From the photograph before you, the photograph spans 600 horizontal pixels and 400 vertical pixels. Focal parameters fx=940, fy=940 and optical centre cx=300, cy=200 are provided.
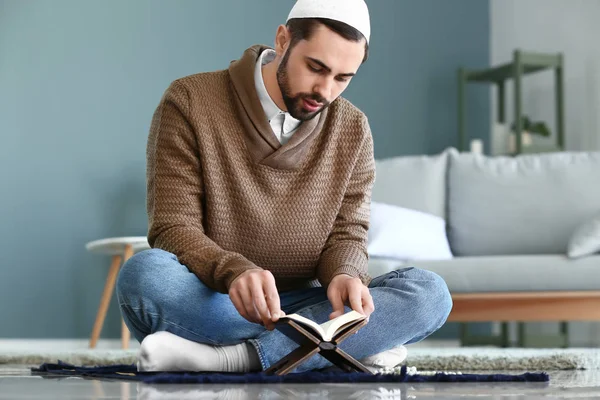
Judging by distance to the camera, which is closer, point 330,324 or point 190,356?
point 330,324

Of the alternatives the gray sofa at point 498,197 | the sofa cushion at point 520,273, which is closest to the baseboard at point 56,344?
the gray sofa at point 498,197

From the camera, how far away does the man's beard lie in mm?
1875

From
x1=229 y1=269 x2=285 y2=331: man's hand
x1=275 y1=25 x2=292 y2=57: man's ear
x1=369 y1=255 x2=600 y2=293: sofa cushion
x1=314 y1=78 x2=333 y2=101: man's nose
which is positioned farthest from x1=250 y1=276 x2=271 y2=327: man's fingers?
x1=369 y1=255 x2=600 y2=293: sofa cushion

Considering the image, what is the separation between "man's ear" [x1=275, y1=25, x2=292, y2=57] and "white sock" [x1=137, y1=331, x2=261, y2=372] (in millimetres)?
600

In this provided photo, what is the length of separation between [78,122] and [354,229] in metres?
3.02

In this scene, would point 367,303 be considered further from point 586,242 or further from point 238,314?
point 586,242

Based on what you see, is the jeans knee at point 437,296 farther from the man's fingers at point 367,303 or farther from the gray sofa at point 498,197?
the gray sofa at point 498,197

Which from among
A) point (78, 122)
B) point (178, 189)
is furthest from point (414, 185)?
point (178, 189)

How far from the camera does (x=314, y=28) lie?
1845 mm

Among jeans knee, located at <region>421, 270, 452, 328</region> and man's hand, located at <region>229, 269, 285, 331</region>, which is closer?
man's hand, located at <region>229, 269, 285, 331</region>

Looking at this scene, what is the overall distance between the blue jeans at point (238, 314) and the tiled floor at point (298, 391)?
0.24 m

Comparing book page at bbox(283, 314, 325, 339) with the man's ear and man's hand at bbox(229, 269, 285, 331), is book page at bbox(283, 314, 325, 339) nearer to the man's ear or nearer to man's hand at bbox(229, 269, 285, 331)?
man's hand at bbox(229, 269, 285, 331)

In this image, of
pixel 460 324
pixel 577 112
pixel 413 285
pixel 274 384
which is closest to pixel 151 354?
pixel 274 384

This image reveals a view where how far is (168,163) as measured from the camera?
6.31 ft
